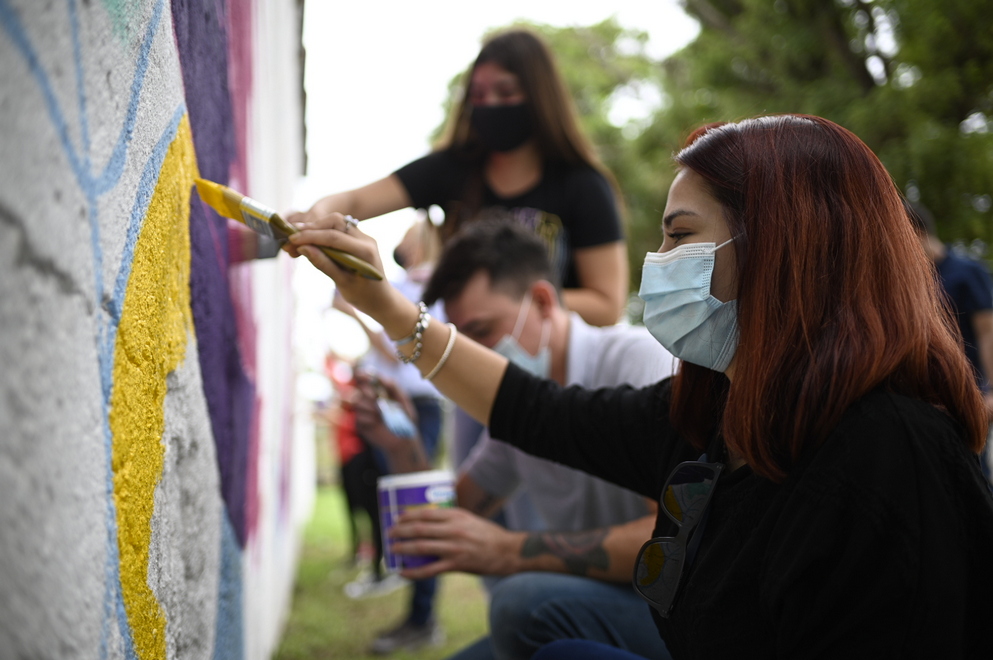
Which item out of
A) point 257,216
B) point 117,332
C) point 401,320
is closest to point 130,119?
point 117,332

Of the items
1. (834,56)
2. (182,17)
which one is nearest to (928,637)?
(182,17)

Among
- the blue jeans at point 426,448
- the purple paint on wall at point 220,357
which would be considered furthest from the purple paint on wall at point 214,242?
the blue jeans at point 426,448

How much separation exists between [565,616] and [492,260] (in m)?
0.89

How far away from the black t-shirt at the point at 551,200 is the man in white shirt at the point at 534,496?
0.21m

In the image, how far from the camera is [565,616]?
168cm

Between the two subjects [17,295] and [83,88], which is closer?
[17,295]

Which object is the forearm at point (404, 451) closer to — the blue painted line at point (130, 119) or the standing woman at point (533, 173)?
the standing woman at point (533, 173)

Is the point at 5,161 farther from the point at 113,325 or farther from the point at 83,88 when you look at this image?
the point at 113,325

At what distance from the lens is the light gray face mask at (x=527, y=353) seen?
6.91 feet

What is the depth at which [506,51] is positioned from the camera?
2373mm

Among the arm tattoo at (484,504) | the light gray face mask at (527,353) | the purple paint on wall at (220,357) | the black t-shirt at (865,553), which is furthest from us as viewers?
the arm tattoo at (484,504)

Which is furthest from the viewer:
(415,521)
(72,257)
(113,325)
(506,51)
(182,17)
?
(506,51)

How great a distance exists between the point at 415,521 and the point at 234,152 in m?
0.93

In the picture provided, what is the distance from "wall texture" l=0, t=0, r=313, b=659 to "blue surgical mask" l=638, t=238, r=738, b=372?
2.48 ft
